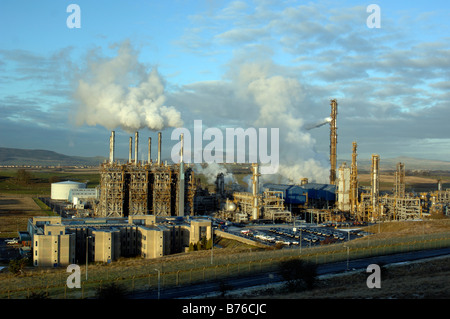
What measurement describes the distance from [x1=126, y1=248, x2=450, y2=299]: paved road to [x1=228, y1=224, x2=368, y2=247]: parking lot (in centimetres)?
1155

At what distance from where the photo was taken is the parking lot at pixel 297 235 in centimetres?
4344

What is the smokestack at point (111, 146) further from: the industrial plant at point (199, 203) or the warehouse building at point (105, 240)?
the warehouse building at point (105, 240)

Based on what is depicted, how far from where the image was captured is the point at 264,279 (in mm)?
24938

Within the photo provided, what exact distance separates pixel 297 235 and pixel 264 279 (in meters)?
A: 23.5

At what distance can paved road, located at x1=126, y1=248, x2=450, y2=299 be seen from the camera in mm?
22109

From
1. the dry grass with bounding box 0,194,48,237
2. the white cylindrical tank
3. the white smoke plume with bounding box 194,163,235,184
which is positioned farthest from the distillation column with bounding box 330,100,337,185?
the white cylindrical tank

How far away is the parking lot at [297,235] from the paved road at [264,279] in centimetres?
1155

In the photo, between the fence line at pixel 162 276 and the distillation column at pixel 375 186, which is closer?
the fence line at pixel 162 276

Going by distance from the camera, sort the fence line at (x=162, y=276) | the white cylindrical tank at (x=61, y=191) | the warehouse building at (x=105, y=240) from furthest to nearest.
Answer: the white cylindrical tank at (x=61, y=191)
the warehouse building at (x=105, y=240)
the fence line at (x=162, y=276)

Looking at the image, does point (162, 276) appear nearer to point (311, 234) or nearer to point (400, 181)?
point (311, 234)

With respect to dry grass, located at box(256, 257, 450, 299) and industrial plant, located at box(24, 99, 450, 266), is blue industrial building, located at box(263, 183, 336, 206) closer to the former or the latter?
Answer: industrial plant, located at box(24, 99, 450, 266)

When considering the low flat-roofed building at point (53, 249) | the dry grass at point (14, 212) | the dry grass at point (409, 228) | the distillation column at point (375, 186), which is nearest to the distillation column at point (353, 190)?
the distillation column at point (375, 186)
